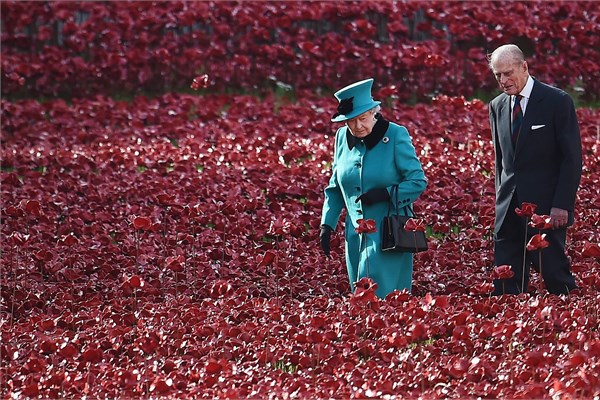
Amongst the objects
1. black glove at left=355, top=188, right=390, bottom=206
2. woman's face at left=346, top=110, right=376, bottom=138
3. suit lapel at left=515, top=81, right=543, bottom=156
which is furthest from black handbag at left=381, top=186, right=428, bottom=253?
suit lapel at left=515, top=81, right=543, bottom=156

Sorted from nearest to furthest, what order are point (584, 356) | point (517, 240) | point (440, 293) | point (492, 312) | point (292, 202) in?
point (584, 356), point (492, 312), point (517, 240), point (440, 293), point (292, 202)

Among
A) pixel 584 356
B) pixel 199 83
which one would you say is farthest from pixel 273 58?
pixel 584 356

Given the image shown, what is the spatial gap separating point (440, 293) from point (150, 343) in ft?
7.53

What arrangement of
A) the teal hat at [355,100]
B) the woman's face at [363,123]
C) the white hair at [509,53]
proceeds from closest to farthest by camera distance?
the white hair at [509,53]
the teal hat at [355,100]
the woman's face at [363,123]

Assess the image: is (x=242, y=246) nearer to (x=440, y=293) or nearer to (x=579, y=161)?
(x=440, y=293)

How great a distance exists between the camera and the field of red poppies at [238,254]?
505cm

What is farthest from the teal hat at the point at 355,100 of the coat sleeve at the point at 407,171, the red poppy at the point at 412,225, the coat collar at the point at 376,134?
the red poppy at the point at 412,225

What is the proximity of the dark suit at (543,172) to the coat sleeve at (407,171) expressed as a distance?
0.49 meters

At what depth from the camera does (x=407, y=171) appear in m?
6.40

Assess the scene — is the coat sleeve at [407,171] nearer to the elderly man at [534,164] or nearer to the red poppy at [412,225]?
the red poppy at [412,225]

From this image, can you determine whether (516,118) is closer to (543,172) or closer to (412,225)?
(543,172)

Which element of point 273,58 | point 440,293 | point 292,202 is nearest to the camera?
point 440,293

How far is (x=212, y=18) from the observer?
13367mm

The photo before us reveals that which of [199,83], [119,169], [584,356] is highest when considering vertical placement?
[584,356]
